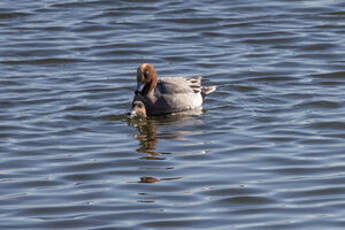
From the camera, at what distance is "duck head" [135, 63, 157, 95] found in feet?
44.0

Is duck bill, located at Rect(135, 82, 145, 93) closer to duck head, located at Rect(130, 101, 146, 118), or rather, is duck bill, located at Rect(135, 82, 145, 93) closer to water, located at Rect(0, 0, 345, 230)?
duck head, located at Rect(130, 101, 146, 118)

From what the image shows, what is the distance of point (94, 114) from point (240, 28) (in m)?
5.91

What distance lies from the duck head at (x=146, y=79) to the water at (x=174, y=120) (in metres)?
0.38

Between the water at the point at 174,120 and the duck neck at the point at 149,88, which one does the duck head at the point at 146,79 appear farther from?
the water at the point at 174,120

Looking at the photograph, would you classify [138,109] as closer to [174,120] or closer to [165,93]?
[174,120]

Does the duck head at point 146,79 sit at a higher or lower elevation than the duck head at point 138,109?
higher

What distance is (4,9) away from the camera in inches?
769

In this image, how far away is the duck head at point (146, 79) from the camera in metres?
13.4

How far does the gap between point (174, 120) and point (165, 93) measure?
643 millimetres

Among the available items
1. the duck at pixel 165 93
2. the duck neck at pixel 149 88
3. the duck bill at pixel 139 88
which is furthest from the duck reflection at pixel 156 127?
the duck neck at pixel 149 88

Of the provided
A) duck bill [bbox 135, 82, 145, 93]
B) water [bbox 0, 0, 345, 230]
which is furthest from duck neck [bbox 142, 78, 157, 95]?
water [bbox 0, 0, 345, 230]

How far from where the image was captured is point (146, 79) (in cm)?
1356

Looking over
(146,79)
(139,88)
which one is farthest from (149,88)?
(139,88)

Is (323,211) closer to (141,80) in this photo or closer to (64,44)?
(141,80)
